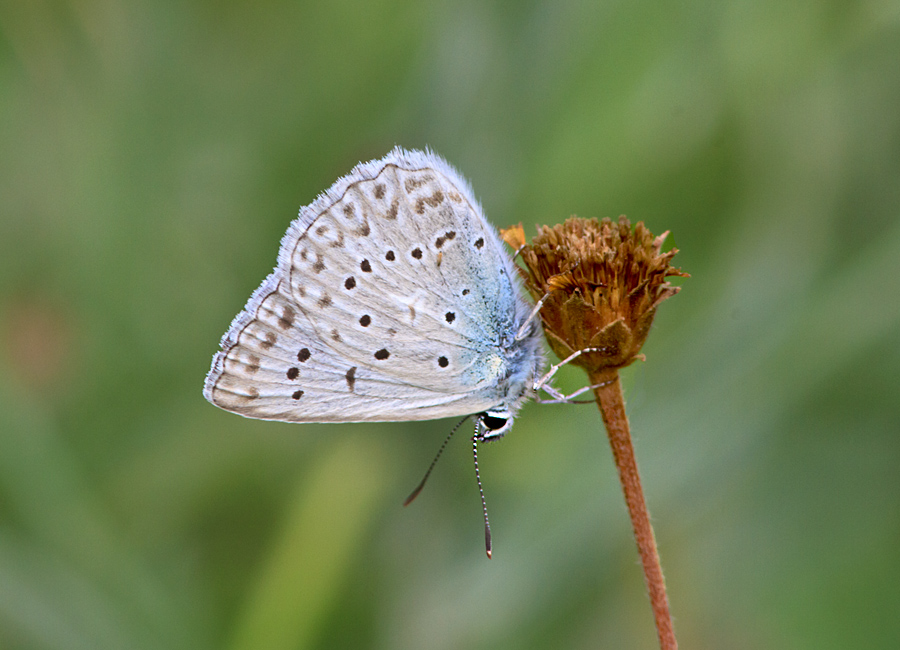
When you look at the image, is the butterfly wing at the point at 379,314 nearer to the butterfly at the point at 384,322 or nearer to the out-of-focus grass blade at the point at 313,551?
the butterfly at the point at 384,322

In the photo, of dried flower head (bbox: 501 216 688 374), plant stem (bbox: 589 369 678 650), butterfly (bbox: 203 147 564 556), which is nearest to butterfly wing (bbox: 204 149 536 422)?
butterfly (bbox: 203 147 564 556)

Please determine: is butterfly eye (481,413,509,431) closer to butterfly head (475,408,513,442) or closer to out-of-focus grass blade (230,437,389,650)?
butterfly head (475,408,513,442)

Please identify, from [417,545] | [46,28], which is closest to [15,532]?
[417,545]

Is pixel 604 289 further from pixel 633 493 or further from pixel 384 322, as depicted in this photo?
pixel 384 322

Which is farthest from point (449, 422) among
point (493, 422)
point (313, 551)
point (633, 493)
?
point (633, 493)

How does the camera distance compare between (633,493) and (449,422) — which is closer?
(633,493)

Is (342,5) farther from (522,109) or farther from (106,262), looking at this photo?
(106,262)
